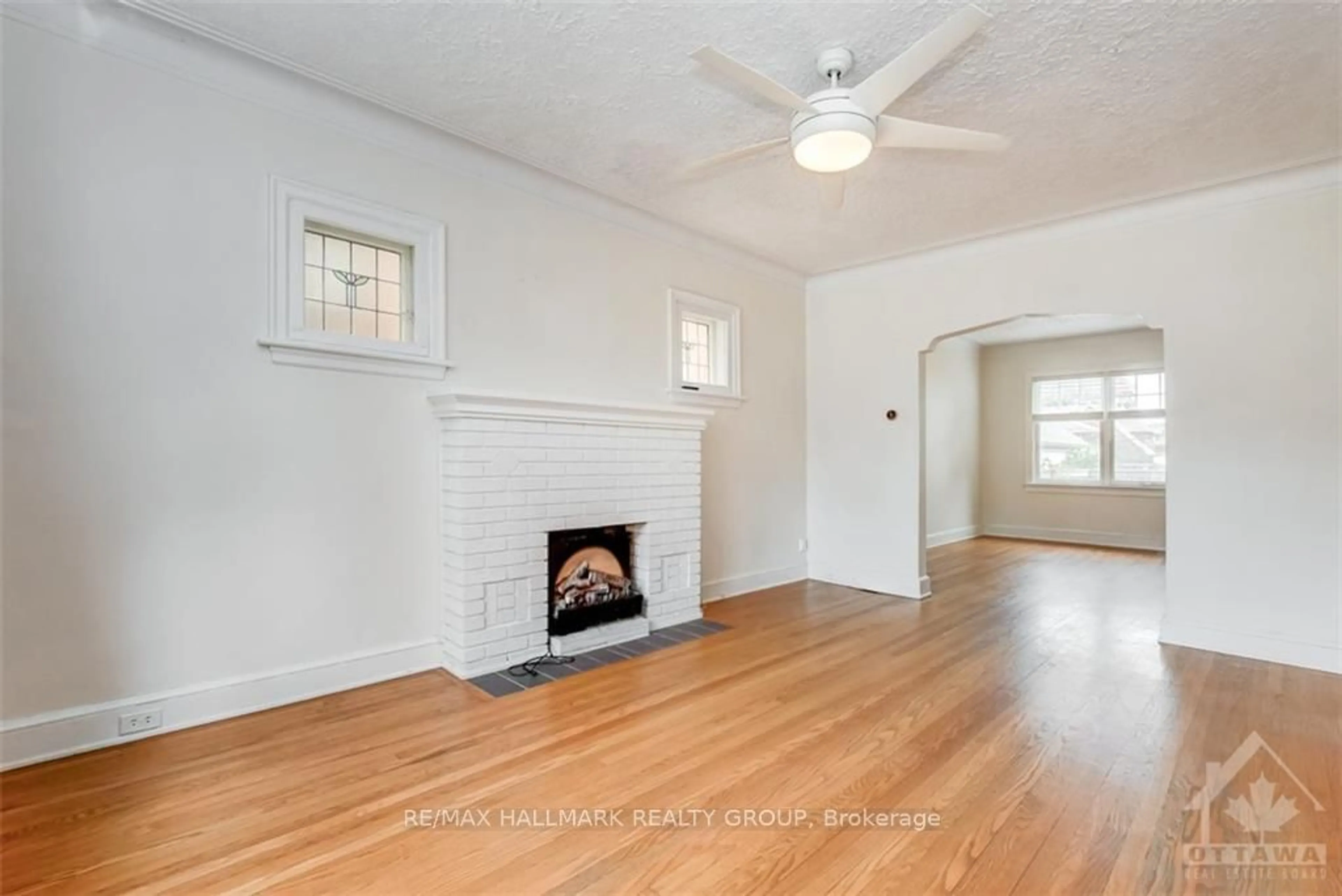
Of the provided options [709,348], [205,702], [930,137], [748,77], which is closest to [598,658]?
[205,702]

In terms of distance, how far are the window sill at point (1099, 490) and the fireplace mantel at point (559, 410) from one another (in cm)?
650

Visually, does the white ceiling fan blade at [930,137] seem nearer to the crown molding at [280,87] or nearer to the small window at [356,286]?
the crown molding at [280,87]

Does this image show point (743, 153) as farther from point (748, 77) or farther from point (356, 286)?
point (356, 286)

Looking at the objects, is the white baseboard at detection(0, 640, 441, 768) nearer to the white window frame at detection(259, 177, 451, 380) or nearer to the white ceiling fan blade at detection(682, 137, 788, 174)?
the white window frame at detection(259, 177, 451, 380)

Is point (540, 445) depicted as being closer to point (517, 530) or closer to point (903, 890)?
point (517, 530)

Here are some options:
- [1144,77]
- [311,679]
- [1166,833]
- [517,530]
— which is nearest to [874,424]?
[1144,77]

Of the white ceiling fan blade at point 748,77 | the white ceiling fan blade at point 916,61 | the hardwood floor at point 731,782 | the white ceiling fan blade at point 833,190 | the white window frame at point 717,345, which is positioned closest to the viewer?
the hardwood floor at point 731,782

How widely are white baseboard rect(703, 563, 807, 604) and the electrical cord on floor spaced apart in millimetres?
1609

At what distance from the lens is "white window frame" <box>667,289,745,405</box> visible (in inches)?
182

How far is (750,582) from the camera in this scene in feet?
17.1

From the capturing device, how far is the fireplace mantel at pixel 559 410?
3.22 m

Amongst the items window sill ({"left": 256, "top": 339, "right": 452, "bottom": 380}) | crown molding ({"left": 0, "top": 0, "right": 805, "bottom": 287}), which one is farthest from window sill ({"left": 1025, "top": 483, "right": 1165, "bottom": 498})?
window sill ({"left": 256, "top": 339, "right": 452, "bottom": 380})

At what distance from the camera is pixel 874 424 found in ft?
17.6

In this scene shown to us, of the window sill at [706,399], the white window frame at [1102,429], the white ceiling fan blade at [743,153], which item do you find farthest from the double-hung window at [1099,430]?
the white ceiling fan blade at [743,153]
